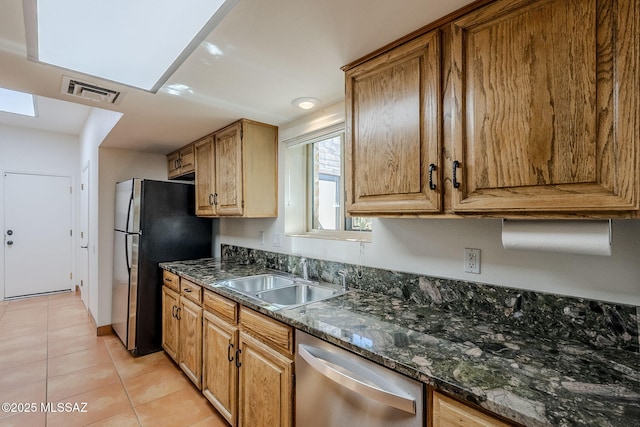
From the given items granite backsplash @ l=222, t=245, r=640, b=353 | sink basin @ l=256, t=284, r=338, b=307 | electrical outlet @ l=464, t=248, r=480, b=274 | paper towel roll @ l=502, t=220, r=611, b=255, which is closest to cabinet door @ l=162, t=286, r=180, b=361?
sink basin @ l=256, t=284, r=338, b=307

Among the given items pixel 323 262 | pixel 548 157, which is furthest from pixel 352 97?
pixel 323 262

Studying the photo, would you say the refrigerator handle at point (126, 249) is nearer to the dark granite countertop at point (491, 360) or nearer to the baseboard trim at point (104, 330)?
the baseboard trim at point (104, 330)

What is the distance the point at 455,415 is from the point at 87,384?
276cm

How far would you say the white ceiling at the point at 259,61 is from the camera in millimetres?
1148

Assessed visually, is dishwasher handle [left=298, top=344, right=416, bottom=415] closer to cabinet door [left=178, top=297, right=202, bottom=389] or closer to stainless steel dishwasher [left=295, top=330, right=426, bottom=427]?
stainless steel dishwasher [left=295, top=330, right=426, bottom=427]

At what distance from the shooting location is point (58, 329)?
3.49 m

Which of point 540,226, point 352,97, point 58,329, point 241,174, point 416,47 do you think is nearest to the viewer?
point 540,226

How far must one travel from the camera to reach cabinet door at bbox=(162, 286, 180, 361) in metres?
2.55

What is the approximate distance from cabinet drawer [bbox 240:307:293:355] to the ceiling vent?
1532 mm

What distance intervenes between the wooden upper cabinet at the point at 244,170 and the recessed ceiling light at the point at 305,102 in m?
0.52

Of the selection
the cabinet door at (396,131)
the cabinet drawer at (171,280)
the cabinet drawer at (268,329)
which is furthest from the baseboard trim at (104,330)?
the cabinet door at (396,131)

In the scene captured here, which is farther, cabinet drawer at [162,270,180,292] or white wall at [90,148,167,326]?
white wall at [90,148,167,326]

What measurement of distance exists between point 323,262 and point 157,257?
1.71 m

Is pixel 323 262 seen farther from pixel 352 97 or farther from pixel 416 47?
pixel 416 47
